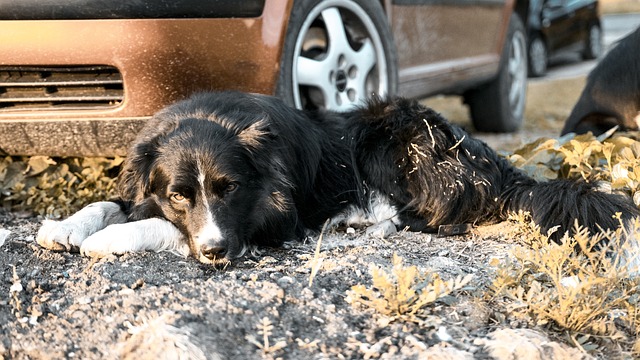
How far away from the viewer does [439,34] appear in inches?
256

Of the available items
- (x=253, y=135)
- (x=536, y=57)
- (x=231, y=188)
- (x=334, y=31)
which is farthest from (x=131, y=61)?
(x=536, y=57)

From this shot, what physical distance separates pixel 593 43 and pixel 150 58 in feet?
52.4

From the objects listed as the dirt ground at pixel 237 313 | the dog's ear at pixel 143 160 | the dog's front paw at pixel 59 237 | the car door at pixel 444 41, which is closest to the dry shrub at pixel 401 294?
the dirt ground at pixel 237 313

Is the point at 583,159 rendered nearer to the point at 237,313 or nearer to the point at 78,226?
the point at 237,313

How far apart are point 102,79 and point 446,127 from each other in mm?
1895

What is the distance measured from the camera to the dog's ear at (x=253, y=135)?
367 centimetres

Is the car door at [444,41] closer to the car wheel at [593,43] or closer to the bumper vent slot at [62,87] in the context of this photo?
the bumper vent slot at [62,87]

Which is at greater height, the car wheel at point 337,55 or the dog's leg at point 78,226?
the car wheel at point 337,55

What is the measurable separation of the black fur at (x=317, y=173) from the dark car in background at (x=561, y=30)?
11.2 metres

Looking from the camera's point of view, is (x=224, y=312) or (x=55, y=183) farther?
(x=55, y=183)

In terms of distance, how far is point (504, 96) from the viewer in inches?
319

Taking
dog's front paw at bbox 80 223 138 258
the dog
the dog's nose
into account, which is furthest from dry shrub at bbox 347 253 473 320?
the dog

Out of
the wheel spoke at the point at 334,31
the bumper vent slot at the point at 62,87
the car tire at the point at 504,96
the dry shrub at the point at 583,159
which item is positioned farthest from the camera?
the car tire at the point at 504,96

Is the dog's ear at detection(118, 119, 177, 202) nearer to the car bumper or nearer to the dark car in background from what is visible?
the car bumper
